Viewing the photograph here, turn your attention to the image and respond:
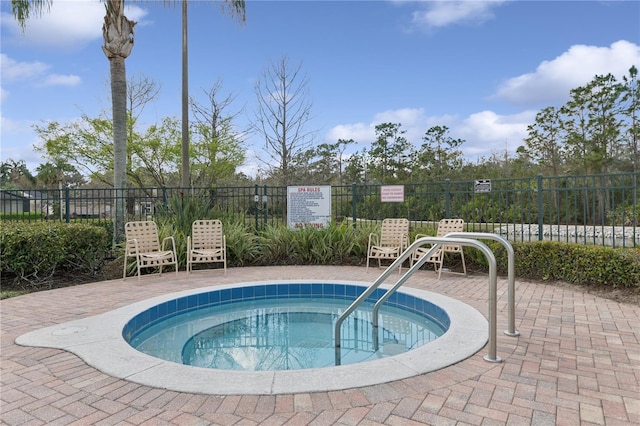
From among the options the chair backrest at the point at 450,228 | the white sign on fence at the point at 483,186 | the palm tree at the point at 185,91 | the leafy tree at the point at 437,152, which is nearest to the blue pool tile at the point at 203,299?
the chair backrest at the point at 450,228

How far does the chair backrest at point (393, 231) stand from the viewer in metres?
7.26

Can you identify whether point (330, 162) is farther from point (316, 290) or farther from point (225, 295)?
point (225, 295)

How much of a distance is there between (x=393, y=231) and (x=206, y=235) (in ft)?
12.0

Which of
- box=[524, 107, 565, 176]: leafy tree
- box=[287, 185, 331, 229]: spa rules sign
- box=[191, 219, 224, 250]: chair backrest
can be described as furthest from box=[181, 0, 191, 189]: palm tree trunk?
box=[524, 107, 565, 176]: leafy tree

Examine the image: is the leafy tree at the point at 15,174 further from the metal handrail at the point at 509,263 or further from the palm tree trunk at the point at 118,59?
the metal handrail at the point at 509,263

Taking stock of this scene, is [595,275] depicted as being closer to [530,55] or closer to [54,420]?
[54,420]

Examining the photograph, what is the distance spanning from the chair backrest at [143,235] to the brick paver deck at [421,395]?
120 inches

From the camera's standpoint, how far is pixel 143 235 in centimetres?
680

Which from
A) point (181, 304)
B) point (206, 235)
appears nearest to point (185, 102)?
point (206, 235)

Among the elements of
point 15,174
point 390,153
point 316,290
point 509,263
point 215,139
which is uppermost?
point 15,174

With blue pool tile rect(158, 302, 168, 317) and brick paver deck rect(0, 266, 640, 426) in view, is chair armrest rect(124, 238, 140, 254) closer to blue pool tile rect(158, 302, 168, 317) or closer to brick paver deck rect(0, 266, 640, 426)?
blue pool tile rect(158, 302, 168, 317)

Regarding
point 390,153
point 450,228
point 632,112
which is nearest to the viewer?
point 450,228

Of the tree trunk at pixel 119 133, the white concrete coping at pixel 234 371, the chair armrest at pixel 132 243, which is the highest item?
the tree trunk at pixel 119 133

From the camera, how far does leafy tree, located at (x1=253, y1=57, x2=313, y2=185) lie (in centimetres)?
1320
